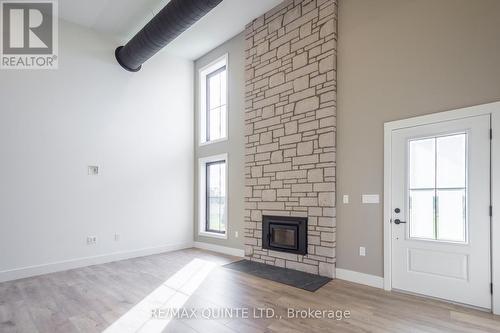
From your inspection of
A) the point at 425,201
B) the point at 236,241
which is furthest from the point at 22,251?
the point at 425,201

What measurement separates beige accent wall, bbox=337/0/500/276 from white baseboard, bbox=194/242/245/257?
2.04 meters

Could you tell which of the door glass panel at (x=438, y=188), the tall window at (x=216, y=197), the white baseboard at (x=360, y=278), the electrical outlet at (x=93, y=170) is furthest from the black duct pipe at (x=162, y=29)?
the white baseboard at (x=360, y=278)

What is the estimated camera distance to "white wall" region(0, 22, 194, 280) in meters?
4.33

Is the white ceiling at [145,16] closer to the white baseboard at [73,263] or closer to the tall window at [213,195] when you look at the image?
the tall window at [213,195]

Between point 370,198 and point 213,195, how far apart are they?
11.4 ft

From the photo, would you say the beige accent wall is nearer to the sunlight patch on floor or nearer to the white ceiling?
the white ceiling

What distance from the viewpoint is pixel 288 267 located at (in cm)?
455

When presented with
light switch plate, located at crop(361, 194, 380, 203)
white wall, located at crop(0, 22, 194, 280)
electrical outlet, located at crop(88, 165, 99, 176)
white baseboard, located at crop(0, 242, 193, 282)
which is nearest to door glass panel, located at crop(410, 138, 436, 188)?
light switch plate, located at crop(361, 194, 380, 203)

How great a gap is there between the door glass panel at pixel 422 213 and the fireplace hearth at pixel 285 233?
1.47 meters

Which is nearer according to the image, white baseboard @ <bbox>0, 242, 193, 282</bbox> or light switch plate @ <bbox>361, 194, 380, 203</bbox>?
light switch plate @ <bbox>361, 194, 380, 203</bbox>

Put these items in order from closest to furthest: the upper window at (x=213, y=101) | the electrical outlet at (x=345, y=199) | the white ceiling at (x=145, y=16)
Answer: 1. the electrical outlet at (x=345, y=199)
2. the white ceiling at (x=145, y=16)
3. the upper window at (x=213, y=101)

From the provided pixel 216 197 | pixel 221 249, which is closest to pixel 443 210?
pixel 221 249

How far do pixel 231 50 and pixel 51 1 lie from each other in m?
3.04

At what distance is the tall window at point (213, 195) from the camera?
601cm
